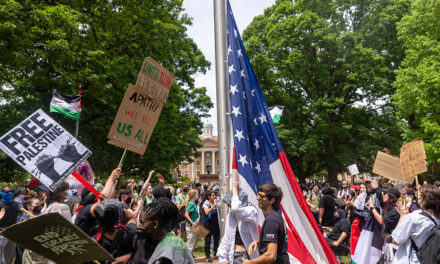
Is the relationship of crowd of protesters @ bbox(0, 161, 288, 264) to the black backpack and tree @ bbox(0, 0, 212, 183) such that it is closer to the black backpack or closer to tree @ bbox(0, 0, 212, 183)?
the black backpack

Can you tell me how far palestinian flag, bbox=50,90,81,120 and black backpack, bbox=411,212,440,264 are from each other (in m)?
12.4

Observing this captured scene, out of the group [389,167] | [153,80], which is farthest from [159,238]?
[389,167]

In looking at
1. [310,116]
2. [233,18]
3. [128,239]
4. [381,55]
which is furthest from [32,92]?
[381,55]

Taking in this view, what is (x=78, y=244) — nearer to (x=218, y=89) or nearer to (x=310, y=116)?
(x=218, y=89)

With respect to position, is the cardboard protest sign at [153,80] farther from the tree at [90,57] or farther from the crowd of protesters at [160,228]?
the tree at [90,57]

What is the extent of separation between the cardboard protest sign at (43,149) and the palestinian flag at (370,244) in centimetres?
496

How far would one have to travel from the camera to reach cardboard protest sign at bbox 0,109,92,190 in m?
4.01

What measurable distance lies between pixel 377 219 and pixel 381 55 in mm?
25029

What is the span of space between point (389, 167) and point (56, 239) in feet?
27.5

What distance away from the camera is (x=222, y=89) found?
224 inches

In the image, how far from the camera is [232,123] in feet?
19.0

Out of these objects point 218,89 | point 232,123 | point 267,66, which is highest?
point 267,66

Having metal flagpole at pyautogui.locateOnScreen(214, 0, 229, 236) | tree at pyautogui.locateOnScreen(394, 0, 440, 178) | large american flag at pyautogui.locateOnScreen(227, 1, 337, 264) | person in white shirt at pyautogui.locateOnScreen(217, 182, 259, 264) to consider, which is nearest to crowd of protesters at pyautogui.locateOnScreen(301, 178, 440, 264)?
large american flag at pyautogui.locateOnScreen(227, 1, 337, 264)

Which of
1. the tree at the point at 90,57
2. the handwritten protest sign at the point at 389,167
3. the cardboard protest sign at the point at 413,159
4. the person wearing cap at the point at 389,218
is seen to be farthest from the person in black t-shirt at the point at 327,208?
the tree at the point at 90,57
